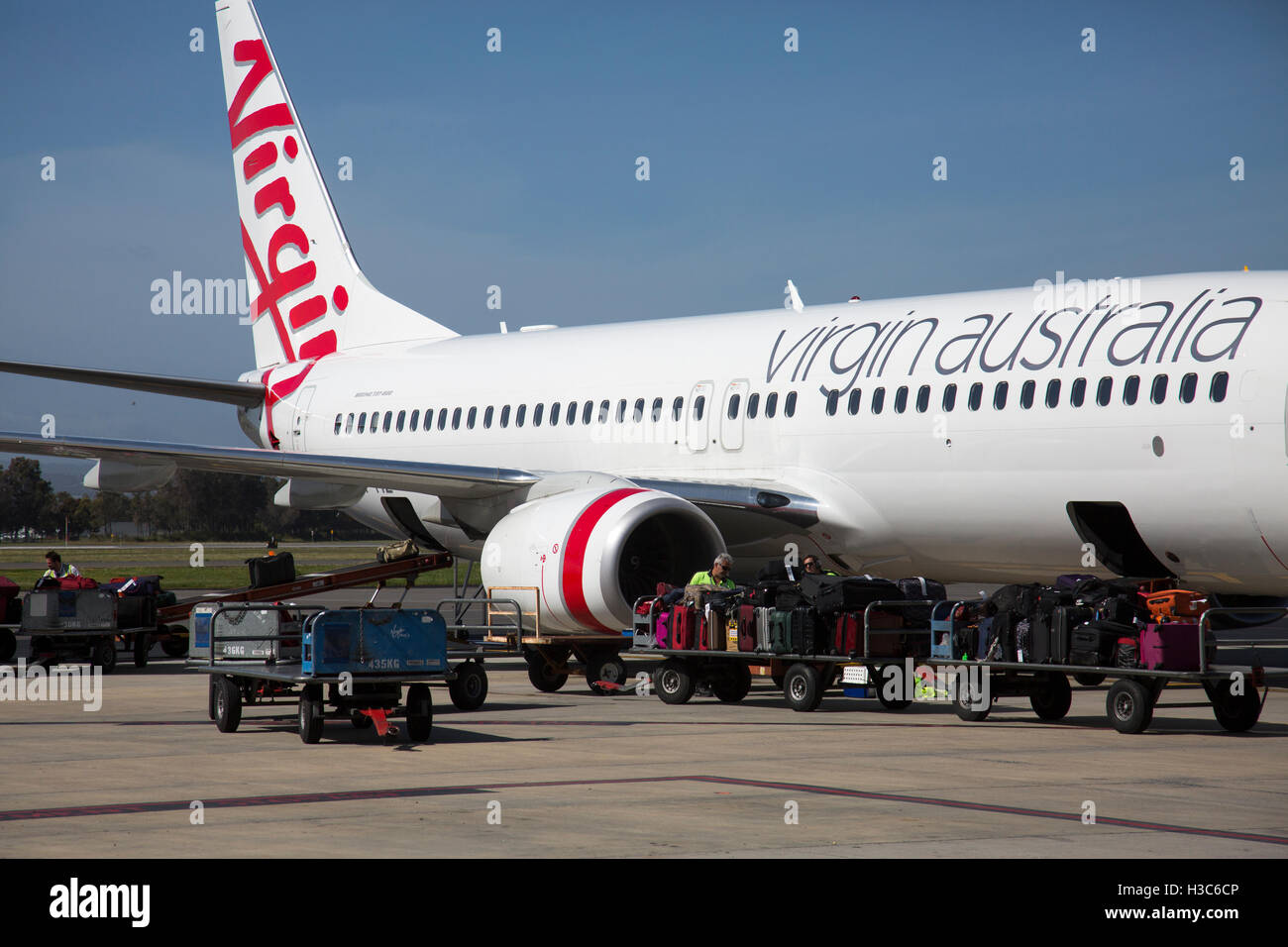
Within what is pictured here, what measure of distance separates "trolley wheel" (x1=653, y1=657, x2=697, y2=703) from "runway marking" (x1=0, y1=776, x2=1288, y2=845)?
508cm

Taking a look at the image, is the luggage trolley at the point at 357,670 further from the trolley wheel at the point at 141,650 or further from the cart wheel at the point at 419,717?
the trolley wheel at the point at 141,650

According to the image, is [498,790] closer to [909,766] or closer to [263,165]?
[909,766]

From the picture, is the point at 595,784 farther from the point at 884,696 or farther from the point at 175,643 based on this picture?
the point at 175,643

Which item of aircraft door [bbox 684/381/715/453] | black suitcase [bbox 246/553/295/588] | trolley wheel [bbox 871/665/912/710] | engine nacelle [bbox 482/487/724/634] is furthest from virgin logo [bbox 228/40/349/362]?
trolley wheel [bbox 871/665/912/710]

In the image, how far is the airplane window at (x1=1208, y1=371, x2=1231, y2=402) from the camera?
539 inches

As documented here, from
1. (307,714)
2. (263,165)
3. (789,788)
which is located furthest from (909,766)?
(263,165)

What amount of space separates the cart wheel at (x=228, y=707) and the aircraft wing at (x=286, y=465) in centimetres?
565

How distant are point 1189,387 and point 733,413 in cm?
577

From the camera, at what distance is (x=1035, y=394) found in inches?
589

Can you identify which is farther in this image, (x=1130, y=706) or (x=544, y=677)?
(x=544, y=677)

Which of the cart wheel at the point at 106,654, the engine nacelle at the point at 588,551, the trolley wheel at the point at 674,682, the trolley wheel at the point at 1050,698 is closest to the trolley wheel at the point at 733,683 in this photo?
the trolley wheel at the point at 674,682

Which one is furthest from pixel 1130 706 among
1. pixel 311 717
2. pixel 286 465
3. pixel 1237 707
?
pixel 286 465

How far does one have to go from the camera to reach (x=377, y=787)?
9.34 meters

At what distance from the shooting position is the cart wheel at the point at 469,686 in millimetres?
14133
